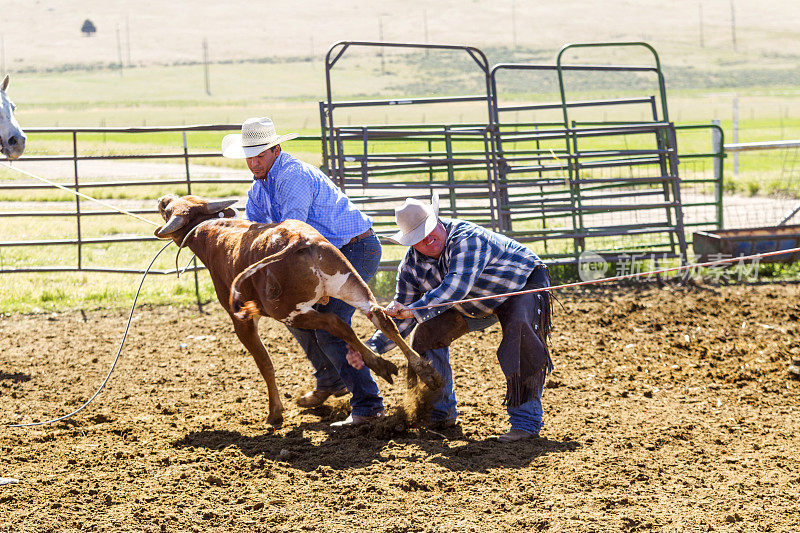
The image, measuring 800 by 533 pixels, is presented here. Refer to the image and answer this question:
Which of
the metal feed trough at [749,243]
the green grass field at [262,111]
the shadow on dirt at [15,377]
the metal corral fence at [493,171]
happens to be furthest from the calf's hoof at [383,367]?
the metal feed trough at [749,243]

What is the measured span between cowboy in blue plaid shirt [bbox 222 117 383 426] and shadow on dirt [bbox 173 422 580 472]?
328 millimetres

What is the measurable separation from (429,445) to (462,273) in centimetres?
107

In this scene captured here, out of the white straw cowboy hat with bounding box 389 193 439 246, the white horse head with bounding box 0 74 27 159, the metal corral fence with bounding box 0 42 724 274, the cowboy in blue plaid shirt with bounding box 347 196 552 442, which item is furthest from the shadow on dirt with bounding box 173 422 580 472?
the metal corral fence with bounding box 0 42 724 274

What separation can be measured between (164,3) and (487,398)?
162m

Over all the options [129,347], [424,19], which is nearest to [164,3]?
[424,19]

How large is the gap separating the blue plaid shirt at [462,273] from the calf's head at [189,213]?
51.9 inches

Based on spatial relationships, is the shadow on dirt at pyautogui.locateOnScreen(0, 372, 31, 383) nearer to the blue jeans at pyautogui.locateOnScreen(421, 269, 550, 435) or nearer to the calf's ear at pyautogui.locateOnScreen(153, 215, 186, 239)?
the calf's ear at pyautogui.locateOnScreen(153, 215, 186, 239)

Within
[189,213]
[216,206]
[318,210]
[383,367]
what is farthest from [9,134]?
[383,367]

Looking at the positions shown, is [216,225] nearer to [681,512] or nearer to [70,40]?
[681,512]

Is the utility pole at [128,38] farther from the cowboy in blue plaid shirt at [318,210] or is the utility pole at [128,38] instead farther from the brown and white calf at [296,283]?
the brown and white calf at [296,283]

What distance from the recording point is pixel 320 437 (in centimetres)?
525

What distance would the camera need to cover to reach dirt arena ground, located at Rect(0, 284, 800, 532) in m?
4.05

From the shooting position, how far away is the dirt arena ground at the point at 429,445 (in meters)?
4.05

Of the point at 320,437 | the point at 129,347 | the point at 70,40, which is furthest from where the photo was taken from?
the point at 70,40
